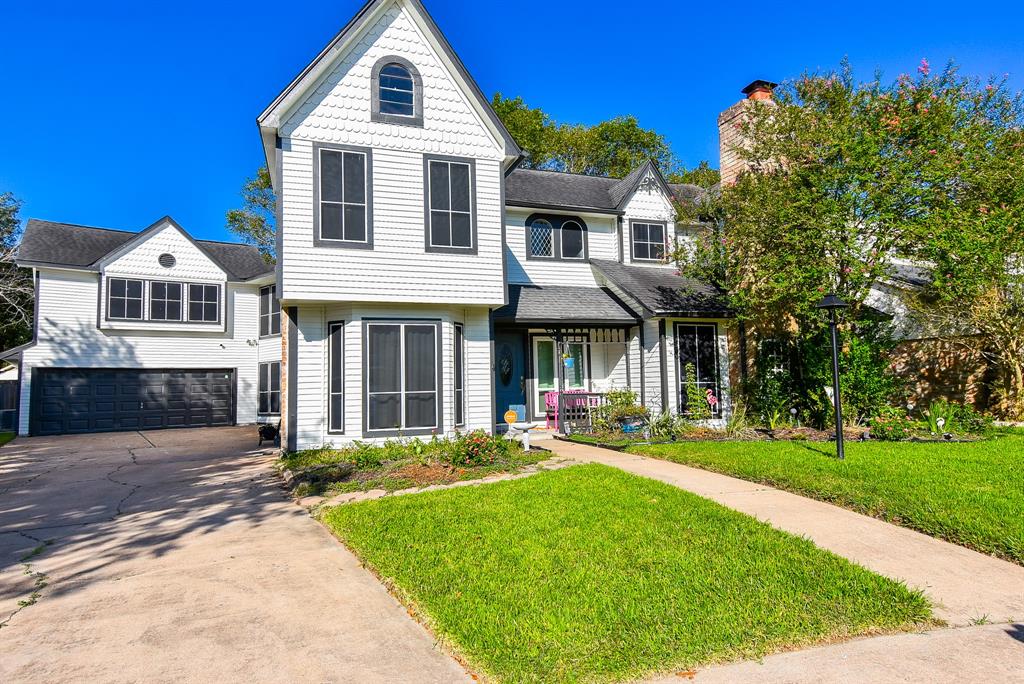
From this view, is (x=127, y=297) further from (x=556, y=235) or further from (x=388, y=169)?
(x=556, y=235)

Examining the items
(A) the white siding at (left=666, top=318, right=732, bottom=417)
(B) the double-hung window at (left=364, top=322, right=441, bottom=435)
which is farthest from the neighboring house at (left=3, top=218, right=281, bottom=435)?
(A) the white siding at (left=666, top=318, right=732, bottom=417)

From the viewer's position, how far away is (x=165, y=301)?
2092 cm

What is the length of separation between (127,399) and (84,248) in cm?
540

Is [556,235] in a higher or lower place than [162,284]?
higher

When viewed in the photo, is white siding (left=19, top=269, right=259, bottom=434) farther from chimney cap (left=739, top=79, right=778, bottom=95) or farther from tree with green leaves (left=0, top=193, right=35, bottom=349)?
chimney cap (left=739, top=79, right=778, bottom=95)

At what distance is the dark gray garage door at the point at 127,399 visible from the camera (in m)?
19.1

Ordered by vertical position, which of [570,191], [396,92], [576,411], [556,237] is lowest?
[576,411]

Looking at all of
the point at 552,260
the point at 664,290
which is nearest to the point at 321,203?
the point at 552,260

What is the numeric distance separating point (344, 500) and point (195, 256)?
17238mm

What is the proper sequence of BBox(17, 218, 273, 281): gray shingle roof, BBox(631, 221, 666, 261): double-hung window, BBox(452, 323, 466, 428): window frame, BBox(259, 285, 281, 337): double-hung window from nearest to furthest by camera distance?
BBox(452, 323, 466, 428): window frame < BBox(631, 221, 666, 261): double-hung window < BBox(17, 218, 273, 281): gray shingle roof < BBox(259, 285, 281, 337): double-hung window

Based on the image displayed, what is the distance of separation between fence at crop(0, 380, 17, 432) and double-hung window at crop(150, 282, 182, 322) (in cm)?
511

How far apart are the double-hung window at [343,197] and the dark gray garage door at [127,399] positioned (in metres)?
13.1

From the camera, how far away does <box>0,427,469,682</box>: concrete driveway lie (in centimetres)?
363

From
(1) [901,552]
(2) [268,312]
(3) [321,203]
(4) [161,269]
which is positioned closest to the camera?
(1) [901,552]
